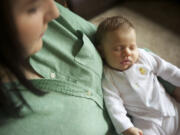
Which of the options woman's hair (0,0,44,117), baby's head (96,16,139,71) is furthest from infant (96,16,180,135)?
woman's hair (0,0,44,117)

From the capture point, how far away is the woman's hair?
16.8 inches

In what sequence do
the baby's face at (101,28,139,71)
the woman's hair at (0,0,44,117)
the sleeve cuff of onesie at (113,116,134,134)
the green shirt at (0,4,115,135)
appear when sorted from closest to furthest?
the woman's hair at (0,0,44,117)
the green shirt at (0,4,115,135)
the sleeve cuff of onesie at (113,116,134,134)
the baby's face at (101,28,139,71)

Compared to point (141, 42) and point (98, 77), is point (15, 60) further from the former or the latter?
point (141, 42)

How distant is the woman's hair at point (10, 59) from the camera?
0.43m

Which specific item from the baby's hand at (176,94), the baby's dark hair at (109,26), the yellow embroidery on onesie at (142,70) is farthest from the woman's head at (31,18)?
the baby's hand at (176,94)

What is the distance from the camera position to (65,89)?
65 cm

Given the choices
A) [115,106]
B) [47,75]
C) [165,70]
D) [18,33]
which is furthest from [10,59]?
[165,70]

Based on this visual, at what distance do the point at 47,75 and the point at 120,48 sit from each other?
0.36 metres

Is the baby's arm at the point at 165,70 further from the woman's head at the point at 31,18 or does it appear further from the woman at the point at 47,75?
the woman's head at the point at 31,18

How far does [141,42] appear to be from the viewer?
1.52 meters

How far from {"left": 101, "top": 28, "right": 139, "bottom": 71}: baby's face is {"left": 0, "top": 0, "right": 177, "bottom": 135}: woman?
3.6 inches

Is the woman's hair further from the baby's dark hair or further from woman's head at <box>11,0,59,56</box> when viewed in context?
the baby's dark hair

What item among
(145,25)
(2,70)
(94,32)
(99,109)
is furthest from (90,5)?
(2,70)

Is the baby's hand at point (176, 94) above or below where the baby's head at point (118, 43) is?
below
